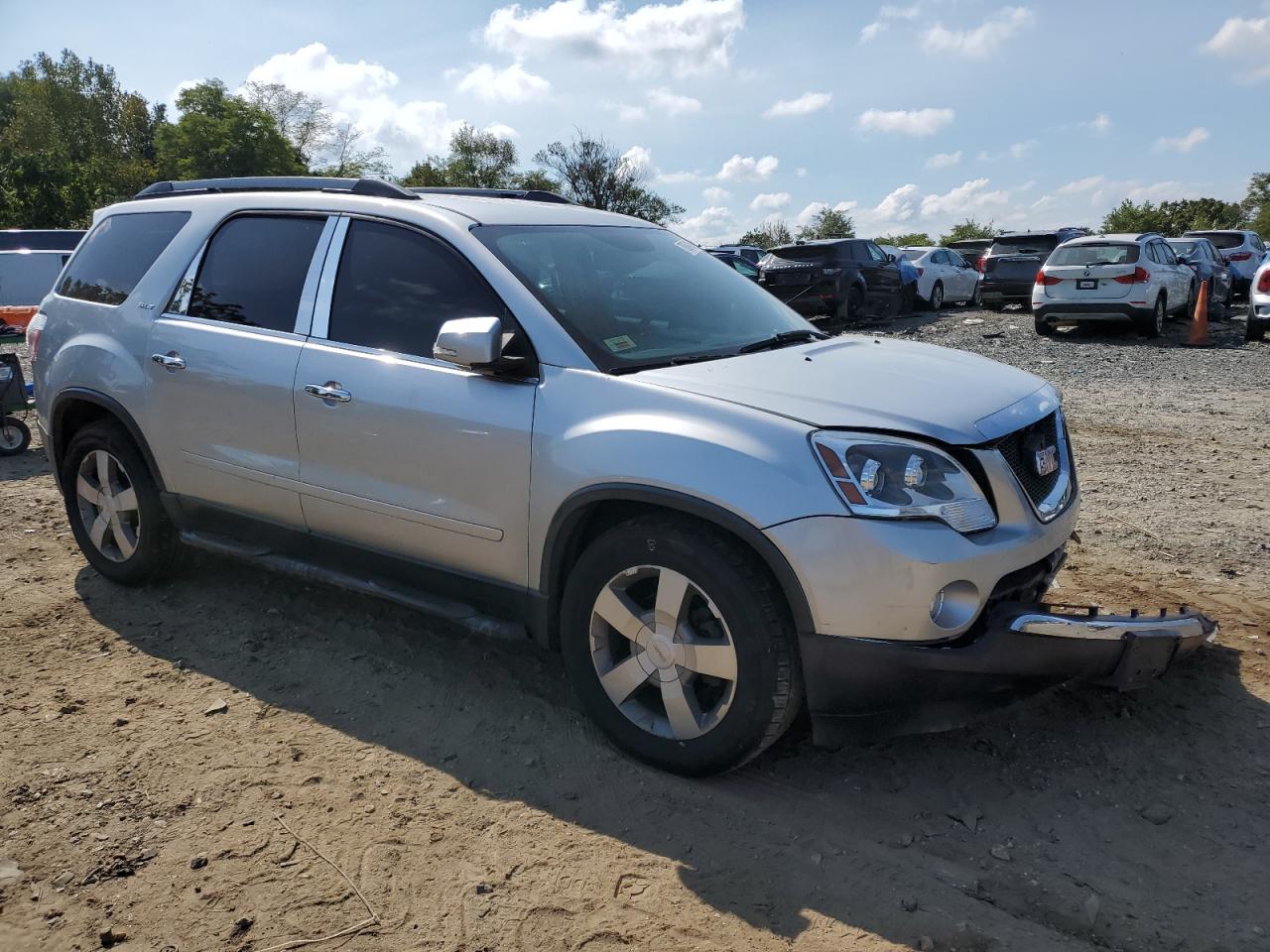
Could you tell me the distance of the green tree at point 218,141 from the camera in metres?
46.5

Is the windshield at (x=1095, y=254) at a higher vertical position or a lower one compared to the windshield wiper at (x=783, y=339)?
higher

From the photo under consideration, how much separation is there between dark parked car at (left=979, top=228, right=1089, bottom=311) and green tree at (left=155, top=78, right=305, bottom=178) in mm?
36609

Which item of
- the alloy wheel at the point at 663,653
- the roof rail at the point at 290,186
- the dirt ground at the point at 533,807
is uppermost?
the roof rail at the point at 290,186

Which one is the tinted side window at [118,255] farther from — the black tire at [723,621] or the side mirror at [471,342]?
the black tire at [723,621]

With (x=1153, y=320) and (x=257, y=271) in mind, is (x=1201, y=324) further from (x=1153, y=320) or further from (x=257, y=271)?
(x=257, y=271)

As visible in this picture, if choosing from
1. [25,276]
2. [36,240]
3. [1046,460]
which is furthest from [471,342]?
[36,240]

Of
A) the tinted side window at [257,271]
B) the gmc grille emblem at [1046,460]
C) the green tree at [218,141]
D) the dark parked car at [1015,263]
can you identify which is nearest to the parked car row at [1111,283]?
the dark parked car at [1015,263]

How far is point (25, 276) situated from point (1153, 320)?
17368 millimetres

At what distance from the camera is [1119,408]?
9156 mm

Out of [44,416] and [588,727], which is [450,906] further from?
[44,416]

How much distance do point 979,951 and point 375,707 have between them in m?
2.25

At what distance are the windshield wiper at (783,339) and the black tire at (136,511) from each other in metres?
2.80

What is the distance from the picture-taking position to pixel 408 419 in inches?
135

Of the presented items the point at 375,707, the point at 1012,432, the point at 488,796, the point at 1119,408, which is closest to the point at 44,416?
the point at 375,707
